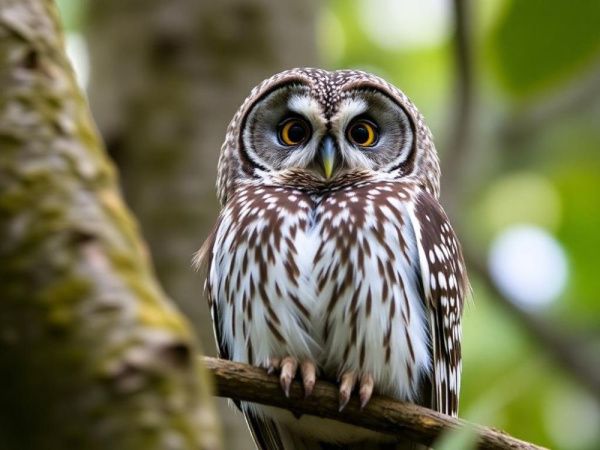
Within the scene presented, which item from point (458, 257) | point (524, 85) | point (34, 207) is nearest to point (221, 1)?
point (524, 85)

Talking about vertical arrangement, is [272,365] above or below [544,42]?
below

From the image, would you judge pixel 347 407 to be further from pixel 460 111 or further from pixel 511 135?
pixel 511 135

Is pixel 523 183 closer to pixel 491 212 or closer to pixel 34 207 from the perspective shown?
pixel 491 212

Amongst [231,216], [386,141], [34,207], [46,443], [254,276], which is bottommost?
[46,443]

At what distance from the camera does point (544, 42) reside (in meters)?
3.80

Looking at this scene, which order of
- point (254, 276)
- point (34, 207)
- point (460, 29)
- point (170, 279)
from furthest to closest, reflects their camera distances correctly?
1. point (170, 279)
2. point (460, 29)
3. point (254, 276)
4. point (34, 207)

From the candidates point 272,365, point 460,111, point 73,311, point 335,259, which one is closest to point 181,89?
point 460,111

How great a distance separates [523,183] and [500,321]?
1.07 metres

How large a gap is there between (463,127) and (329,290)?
1.99m

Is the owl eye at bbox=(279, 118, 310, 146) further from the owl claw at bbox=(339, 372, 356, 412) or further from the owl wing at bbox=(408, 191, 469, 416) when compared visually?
the owl claw at bbox=(339, 372, 356, 412)

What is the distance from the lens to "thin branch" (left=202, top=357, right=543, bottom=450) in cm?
245

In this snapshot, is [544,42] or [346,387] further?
[544,42]

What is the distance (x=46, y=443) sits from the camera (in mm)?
975

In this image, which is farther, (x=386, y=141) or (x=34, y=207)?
(x=386, y=141)
